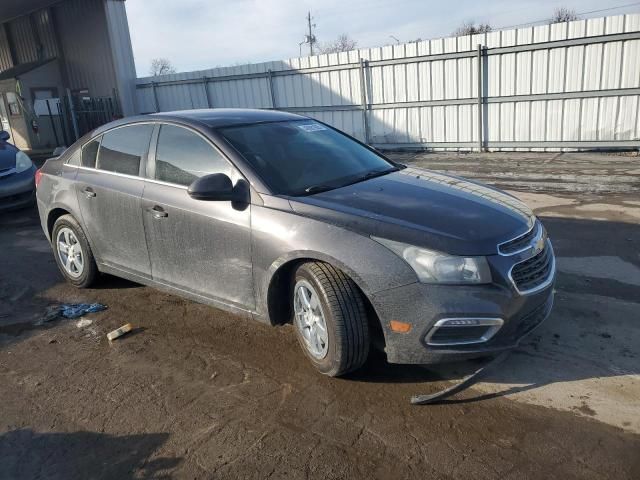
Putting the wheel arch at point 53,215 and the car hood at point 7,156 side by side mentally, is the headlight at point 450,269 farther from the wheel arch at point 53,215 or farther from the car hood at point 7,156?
the car hood at point 7,156

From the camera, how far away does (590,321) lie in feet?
12.7

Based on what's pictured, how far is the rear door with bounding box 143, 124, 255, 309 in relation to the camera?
3631 mm

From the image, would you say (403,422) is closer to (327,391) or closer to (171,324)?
(327,391)

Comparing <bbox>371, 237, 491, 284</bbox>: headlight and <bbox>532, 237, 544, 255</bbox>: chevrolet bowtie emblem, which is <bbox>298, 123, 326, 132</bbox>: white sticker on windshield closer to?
<bbox>371, 237, 491, 284</bbox>: headlight

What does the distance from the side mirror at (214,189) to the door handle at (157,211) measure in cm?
62

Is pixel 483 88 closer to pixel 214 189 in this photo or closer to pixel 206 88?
pixel 206 88

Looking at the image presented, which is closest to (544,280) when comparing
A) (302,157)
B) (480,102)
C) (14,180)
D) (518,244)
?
(518,244)

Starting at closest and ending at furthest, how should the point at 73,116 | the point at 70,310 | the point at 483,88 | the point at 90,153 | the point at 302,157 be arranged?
1. the point at 302,157
2. the point at 70,310
3. the point at 90,153
4. the point at 483,88
5. the point at 73,116

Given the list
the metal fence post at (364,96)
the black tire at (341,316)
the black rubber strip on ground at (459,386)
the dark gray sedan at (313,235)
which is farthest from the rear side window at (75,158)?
the metal fence post at (364,96)

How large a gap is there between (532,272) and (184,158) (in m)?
2.58

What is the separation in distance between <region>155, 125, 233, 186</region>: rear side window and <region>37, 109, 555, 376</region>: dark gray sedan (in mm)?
12

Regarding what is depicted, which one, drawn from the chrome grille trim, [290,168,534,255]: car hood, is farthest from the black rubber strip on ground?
[290,168,534,255]: car hood

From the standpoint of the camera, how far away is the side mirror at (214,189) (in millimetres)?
3463

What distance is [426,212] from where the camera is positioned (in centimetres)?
324
